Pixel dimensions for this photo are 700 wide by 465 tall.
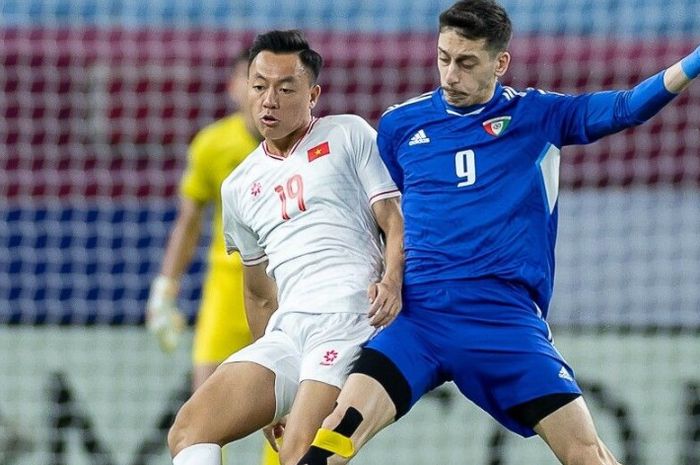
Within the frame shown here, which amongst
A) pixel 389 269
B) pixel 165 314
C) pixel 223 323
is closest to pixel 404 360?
pixel 389 269

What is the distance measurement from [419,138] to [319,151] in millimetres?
342

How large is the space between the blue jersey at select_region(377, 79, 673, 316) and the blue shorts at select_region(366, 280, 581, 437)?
0.06 metres

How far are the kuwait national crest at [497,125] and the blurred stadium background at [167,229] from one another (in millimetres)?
3493

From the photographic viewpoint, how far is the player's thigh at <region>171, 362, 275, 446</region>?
478cm

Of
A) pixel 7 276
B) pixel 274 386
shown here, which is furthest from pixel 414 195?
pixel 7 276

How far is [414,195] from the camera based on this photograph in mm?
4941

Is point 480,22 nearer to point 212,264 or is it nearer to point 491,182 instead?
point 491,182

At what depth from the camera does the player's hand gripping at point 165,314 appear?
24.5 ft

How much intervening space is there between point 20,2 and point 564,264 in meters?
3.83

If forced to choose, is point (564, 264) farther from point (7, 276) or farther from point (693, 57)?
point (693, 57)

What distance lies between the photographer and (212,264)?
7570 mm

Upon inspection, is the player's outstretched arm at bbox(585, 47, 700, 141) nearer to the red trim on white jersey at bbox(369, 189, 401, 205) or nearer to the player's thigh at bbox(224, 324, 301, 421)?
the red trim on white jersey at bbox(369, 189, 401, 205)

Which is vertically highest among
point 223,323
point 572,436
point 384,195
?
point 384,195

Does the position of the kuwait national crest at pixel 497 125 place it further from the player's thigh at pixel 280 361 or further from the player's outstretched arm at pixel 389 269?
the player's thigh at pixel 280 361
